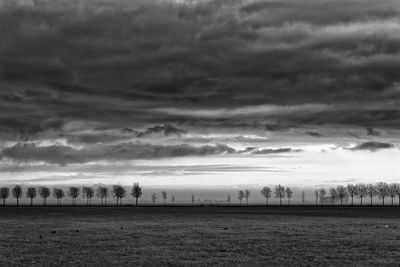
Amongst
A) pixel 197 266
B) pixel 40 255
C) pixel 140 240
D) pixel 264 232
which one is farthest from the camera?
pixel 264 232

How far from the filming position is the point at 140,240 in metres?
40.0

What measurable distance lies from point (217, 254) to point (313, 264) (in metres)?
6.48

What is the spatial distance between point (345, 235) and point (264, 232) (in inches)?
290

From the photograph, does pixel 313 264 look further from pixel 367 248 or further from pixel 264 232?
pixel 264 232

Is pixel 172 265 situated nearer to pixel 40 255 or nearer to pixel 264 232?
pixel 40 255

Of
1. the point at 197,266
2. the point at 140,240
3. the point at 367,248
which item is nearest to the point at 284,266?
the point at 197,266

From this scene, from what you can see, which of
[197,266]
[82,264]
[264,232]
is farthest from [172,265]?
[264,232]

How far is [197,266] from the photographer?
27.0 metres

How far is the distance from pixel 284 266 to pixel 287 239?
527 inches

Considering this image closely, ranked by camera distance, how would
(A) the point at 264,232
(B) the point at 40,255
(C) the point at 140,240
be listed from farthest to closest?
(A) the point at 264,232, (C) the point at 140,240, (B) the point at 40,255

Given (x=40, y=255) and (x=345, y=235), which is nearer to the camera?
(x=40, y=255)

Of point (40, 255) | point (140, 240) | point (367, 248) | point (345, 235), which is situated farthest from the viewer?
point (345, 235)

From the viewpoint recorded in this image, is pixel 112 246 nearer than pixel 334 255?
No

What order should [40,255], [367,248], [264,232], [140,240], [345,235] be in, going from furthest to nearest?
[264,232] → [345,235] → [140,240] → [367,248] → [40,255]
